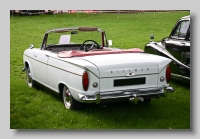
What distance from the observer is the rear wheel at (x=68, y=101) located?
18.1ft

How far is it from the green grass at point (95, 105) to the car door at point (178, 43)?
4.9 inches

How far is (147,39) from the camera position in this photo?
22.1 feet

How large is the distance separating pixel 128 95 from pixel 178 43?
5.78 ft

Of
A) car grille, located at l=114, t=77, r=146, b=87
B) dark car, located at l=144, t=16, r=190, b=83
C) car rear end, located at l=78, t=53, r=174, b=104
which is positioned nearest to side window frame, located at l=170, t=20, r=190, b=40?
dark car, located at l=144, t=16, r=190, b=83

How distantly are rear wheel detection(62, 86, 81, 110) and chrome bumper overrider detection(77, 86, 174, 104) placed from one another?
1.14ft

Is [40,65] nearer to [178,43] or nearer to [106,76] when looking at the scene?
[106,76]

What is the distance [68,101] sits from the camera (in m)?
5.65

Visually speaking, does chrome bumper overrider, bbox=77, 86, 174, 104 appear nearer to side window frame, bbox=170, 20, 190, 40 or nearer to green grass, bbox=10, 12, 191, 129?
green grass, bbox=10, 12, 191, 129

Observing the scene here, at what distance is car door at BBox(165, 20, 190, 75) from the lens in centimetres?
636

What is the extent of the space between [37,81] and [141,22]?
180cm

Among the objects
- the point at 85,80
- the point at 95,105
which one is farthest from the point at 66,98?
the point at 85,80

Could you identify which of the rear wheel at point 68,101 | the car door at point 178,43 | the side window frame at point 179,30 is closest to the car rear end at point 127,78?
the rear wheel at point 68,101

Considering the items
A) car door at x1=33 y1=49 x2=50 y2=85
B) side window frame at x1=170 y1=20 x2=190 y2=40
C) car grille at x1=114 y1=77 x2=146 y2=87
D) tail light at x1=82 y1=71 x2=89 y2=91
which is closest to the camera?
tail light at x1=82 y1=71 x2=89 y2=91

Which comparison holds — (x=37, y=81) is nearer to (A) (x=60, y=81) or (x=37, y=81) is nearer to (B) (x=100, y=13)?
(A) (x=60, y=81)
